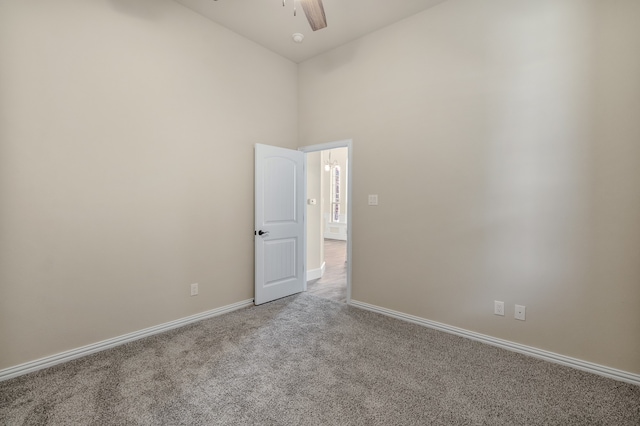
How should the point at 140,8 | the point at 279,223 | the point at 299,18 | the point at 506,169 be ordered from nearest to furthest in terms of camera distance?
the point at 506,169, the point at 140,8, the point at 299,18, the point at 279,223

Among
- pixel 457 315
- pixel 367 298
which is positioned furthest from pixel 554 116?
pixel 367 298

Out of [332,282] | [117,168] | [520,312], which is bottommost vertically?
[332,282]

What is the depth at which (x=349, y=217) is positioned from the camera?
11.7 feet

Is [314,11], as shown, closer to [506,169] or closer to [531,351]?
[506,169]

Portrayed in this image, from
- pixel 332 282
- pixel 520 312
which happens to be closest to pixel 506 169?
pixel 520 312

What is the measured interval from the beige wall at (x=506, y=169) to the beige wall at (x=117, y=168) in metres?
1.53

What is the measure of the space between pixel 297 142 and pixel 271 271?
184 cm

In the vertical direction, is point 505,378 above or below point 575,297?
below

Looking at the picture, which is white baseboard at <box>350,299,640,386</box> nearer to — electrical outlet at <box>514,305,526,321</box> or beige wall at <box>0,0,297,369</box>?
electrical outlet at <box>514,305,526,321</box>

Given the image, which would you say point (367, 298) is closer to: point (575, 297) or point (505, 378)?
point (505, 378)

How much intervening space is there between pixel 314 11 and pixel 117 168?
206 centimetres

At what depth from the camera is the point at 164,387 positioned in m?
1.94

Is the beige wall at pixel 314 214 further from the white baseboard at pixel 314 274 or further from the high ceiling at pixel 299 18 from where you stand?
the high ceiling at pixel 299 18

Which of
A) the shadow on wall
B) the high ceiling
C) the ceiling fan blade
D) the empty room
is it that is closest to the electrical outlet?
the empty room
